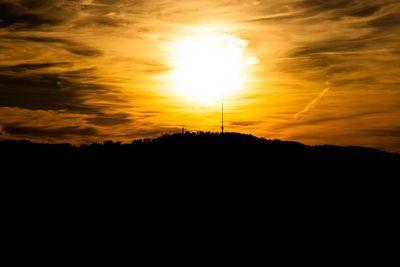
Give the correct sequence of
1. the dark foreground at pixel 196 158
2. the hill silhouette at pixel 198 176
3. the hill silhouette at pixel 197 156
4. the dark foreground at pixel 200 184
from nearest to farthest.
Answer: the dark foreground at pixel 200 184 < the hill silhouette at pixel 198 176 < the dark foreground at pixel 196 158 < the hill silhouette at pixel 197 156

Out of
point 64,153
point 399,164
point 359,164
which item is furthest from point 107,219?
point 399,164

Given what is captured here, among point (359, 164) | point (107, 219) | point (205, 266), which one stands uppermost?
point (359, 164)

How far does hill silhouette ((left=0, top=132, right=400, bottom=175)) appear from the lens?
74625 mm

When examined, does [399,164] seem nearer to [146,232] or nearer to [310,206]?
[310,206]

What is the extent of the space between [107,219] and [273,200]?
20796 mm

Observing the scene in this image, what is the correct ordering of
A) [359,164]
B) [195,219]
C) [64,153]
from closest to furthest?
[195,219]
[64,153]
[359,164]

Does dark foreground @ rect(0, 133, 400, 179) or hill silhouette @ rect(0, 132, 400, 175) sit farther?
hill silhouette @ rect(0, 132, 400, 175)

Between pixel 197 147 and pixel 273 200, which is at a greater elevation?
pixel 197 147

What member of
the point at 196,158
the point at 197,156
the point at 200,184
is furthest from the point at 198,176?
the point at 197,156

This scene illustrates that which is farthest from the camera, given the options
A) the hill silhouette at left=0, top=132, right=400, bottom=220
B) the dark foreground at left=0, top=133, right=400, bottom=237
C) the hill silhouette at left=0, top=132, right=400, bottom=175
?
the hill silhouette at left=0, top=132, right=400, bottom=175

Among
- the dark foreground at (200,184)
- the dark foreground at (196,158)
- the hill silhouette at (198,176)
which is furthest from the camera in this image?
the dark foreground at (196,158)

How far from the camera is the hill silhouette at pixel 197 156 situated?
7462 centimetres

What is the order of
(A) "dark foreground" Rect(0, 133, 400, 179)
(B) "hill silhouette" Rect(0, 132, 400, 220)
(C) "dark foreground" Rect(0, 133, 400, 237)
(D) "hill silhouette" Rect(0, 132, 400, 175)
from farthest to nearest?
(D) "hill silhouette" Rect(0, 132, 400, 175) → (A) "dark foreground" Rect(0, 133, 400, 179) → (B) "hill silhouette" Rect(0, 132, 400, 220) → (C) "dark foreground" Rect(0, 133, 400, 237)

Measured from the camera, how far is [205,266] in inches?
2115
